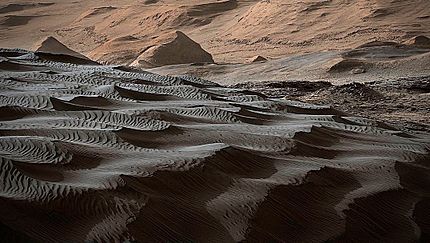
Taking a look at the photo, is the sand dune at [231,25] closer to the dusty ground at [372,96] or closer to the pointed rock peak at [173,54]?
the pointed rock peak at [173,54]

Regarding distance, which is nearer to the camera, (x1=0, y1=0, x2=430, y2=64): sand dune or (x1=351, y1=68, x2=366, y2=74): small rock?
(x1=351, y1=68, x2=366, y2=74): small rock

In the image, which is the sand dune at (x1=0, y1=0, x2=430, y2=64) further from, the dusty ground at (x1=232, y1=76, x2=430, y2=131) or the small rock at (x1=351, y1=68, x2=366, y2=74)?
the dusty ground at (x1=232, y1=76, x2=430, y2=131)

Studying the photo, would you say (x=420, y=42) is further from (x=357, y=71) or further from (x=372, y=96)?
(x=372, y=96)

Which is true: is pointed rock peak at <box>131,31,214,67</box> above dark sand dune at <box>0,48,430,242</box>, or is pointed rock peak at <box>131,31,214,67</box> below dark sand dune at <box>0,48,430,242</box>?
below

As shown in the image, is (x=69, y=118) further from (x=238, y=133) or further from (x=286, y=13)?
(x=286, y=13)

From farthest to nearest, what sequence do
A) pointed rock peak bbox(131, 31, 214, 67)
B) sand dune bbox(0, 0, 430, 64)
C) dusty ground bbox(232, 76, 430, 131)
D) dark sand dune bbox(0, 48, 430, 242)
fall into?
1. sand dune bbox(0, 0, 430, 64)
2. pointed rock peak bbox(131, 31, 214, 67)
3. dusty ground bbox(232, 76, 430, 131)
4. dark sand dune bbox(0, 48, 430, 242)

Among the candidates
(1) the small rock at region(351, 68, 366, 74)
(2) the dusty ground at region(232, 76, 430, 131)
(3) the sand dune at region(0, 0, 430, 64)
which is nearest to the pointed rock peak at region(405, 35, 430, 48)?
(3) the sand dune at region(0, 0, 430, 64)

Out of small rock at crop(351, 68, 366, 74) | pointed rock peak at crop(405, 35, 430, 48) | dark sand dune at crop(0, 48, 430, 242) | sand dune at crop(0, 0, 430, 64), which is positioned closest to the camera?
dark sand dune at crop(0, 48, 430, 242)
